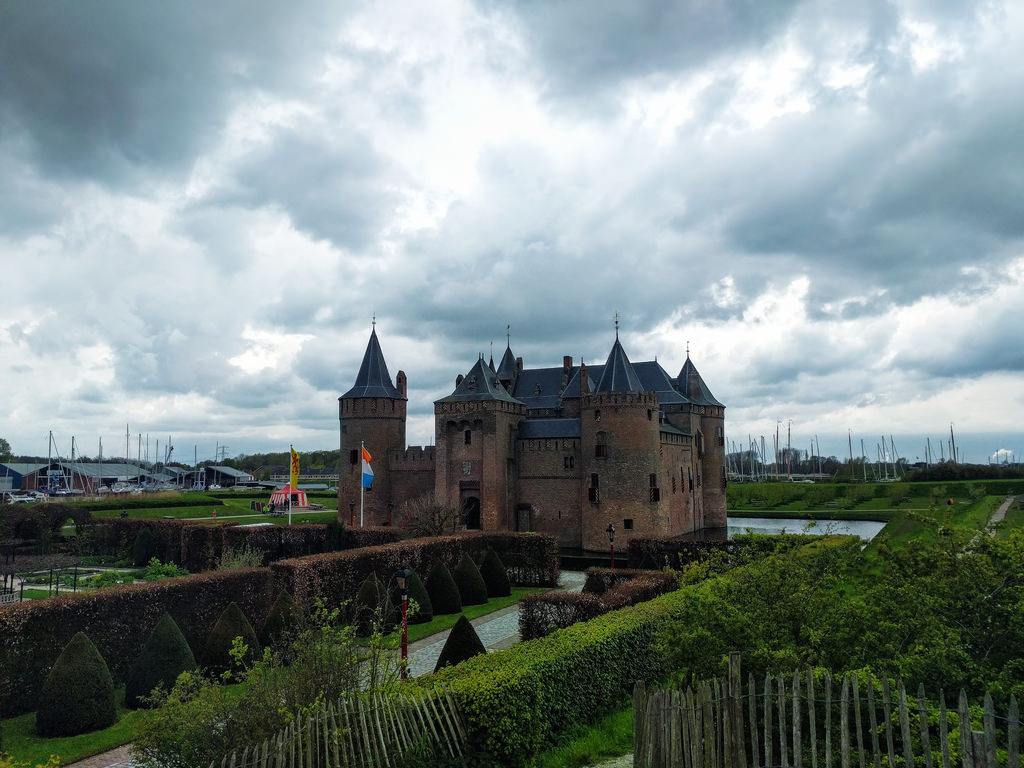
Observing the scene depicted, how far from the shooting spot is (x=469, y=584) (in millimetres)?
24625

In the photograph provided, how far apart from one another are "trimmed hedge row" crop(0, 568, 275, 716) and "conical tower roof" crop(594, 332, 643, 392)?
23.3 metres

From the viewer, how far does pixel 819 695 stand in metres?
7.84

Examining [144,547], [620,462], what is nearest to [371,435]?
[144,547]

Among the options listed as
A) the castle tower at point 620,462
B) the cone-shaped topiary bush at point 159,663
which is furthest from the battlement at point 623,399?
the cone-shaped topiary bush at point 159,663

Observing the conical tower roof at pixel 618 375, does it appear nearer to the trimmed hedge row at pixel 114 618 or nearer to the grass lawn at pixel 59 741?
the trimmed hedge row at pixel 114 618

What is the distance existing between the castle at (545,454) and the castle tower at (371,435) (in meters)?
0.07

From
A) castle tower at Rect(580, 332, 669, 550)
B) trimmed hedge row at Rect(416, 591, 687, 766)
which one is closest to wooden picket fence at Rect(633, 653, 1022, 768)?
trimmed hedge row at Rect(416, 591, 687, 766)

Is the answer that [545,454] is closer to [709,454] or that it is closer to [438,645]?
[709,454]

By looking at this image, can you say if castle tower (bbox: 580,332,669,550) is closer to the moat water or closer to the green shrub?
the moat water

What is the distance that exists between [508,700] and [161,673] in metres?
8.69

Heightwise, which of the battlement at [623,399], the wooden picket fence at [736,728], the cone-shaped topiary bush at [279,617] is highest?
the battlement at [623,399]

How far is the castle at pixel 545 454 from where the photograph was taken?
1495 inches

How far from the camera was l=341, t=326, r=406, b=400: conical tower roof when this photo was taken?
43625mm

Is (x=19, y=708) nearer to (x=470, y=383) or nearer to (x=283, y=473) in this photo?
(x=470, y=383)
